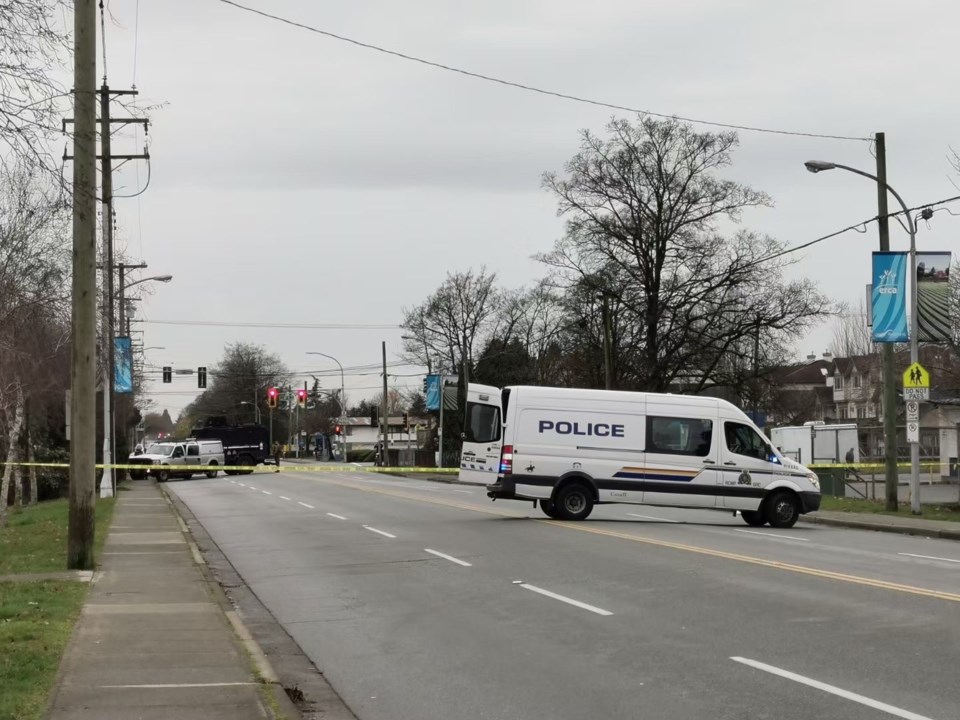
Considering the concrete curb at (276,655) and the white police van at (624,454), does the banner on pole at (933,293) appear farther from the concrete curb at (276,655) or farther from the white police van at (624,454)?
the concrete curb at (276,655)

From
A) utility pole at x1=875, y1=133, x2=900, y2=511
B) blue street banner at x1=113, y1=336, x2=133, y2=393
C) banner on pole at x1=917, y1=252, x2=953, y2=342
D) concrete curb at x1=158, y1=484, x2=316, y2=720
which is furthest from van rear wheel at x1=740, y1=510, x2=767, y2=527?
blue street banner at x1=113, y1=336, x2=133, y2=393

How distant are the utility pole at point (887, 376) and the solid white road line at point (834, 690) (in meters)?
20.1

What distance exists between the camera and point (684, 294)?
52.3m

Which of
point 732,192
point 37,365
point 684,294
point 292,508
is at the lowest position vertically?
point 292,508

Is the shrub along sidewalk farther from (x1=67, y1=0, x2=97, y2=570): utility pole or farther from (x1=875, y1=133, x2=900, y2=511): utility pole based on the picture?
(x1=875, y1=133, x2=900, y2=511): utility pole

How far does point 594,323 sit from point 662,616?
45.1m

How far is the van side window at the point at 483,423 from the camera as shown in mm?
24828

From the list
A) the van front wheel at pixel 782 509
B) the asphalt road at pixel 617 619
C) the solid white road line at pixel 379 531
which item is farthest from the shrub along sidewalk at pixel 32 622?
the van front wheel at pixel 782 509

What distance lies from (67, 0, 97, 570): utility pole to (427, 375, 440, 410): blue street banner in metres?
53.8

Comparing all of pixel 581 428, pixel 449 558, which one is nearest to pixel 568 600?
pixel 449 558

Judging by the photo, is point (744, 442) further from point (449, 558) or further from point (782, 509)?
point (449, 558)

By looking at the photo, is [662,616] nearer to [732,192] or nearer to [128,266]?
[128,266]

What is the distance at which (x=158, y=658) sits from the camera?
912 centimetres

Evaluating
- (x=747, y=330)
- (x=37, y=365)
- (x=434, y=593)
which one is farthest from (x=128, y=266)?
(x=434, y=593)
